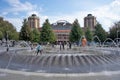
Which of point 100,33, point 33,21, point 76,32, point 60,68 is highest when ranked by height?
point 33,21

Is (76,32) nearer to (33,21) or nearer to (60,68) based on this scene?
(60,68)

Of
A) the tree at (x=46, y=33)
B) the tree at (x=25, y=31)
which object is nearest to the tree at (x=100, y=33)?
the tree at (x=46, y=33)

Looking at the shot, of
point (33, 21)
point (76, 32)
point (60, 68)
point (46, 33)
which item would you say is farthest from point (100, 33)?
point (33, 21)

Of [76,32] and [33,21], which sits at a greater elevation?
[33,21]

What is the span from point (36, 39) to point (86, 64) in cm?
7483

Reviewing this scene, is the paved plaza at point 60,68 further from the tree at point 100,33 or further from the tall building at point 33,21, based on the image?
the tall building at point 33,21

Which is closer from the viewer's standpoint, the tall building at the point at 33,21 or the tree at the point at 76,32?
the tree at the point at 76,32

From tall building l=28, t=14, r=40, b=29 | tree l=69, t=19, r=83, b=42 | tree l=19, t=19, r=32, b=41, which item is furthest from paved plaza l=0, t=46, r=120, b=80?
tall building l=28, t=14, r=40, b=29

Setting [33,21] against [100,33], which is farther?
[33,21]

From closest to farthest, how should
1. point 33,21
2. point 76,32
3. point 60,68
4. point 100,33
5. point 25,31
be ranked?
point 60,68 < point 25,31 < point 100,33 < point 76,32 < point 33,21

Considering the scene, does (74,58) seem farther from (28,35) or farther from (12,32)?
(12,32)

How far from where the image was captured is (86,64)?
16422 mm

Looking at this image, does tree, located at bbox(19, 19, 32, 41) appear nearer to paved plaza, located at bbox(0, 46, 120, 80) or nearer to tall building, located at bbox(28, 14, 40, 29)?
paved plaza, located at bbox(0, 46, 120, 80)

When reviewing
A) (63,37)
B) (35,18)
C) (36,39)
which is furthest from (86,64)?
(35,18)
